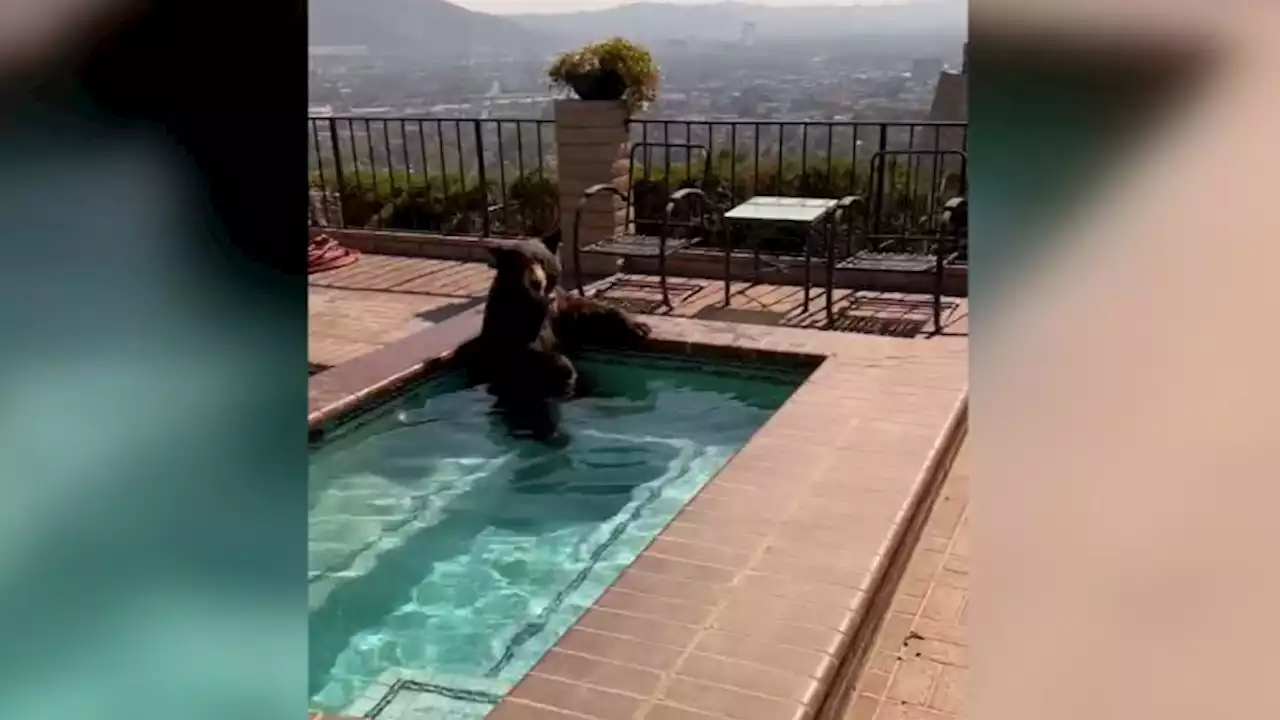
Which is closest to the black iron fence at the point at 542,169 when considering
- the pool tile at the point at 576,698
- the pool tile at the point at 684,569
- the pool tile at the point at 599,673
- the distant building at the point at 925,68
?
the pool tile at the point at 684,569

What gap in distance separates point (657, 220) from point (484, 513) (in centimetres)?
323

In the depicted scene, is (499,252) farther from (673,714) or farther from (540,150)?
(673,714)

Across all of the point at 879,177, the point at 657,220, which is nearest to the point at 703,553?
the point at 879,177

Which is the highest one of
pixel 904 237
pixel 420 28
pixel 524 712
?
pixel 420 28

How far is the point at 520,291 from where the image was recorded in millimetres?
→ 4898

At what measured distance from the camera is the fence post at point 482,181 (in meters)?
7.14

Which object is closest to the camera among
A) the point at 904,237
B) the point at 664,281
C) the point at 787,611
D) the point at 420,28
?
the point at 420,28

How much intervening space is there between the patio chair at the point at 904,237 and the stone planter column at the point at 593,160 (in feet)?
4.70

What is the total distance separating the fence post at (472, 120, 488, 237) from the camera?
281 inches

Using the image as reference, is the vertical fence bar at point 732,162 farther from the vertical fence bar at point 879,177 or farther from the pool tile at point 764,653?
the pool tile at point 764,653

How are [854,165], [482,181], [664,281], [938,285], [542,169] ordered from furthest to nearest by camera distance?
Answer: [542,169] < [482,181] < [854,165] < [664,281] < [938,285]

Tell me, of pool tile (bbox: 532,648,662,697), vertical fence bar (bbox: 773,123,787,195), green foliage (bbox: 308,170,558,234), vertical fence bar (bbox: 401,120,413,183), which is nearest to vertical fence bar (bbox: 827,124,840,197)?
vertical fence bar (bbox: 773,123,787,195)

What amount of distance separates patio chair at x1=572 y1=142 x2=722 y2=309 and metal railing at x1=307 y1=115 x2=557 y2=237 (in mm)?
759
